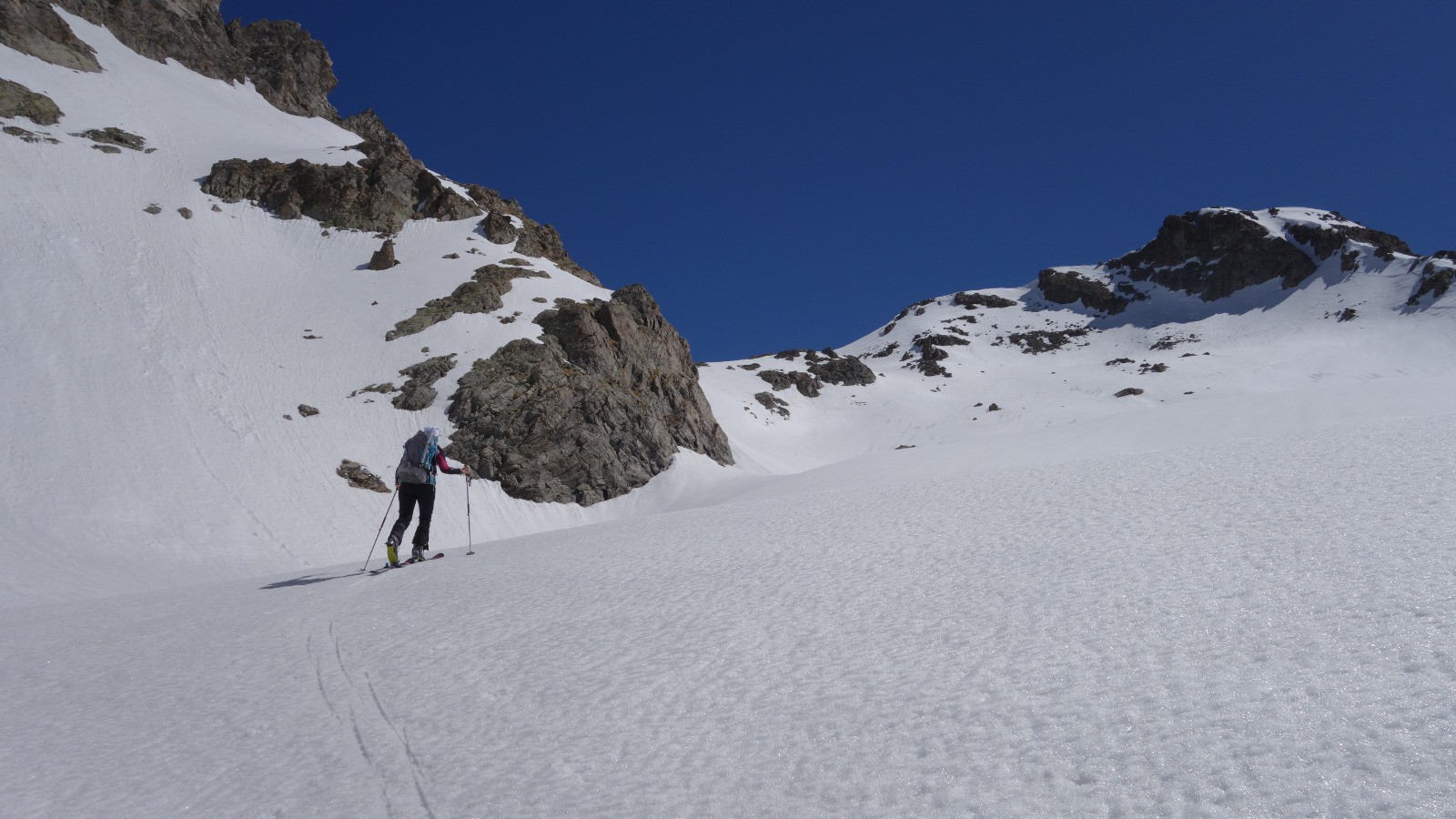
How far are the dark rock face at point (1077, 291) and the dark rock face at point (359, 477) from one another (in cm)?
13270

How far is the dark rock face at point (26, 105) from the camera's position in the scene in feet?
134

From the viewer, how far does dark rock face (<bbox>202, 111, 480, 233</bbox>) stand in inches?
1781

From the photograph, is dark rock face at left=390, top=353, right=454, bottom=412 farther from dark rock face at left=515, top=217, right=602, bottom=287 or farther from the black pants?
the black pants

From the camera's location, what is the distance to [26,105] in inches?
1658

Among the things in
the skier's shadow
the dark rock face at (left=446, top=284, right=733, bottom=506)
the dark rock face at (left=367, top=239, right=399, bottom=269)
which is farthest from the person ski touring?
the dark rock face at (left=367, top=239, right=399, bottom=269)

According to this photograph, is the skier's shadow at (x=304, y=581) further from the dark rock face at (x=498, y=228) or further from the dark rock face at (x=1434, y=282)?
the dark rock face at (x=1434, y=282)

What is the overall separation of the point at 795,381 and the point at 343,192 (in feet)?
174

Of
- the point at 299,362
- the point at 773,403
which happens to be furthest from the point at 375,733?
the point at 773,403

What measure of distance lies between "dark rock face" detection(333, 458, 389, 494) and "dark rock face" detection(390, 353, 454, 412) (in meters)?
4.93

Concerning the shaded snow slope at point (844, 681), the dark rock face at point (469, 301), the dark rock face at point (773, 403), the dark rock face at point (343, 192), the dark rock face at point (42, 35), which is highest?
the dark rock face at point (42, 35)

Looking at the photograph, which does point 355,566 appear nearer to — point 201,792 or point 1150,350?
point 201,792

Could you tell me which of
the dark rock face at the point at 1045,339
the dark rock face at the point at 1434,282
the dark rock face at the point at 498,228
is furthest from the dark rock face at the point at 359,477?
the dark rock face at the point at 1434,282

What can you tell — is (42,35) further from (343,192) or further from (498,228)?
(498,228)

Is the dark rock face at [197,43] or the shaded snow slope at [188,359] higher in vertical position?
the dark rock face at [197,43]
